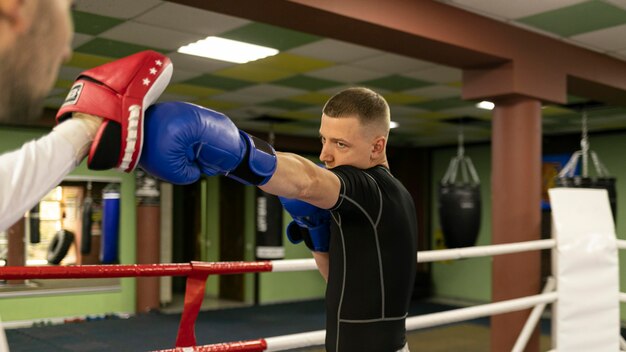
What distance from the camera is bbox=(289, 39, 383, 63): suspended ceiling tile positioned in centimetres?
413

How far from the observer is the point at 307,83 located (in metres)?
5.38

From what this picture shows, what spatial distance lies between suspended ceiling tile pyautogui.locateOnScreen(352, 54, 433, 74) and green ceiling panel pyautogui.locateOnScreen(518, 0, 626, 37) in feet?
3.38

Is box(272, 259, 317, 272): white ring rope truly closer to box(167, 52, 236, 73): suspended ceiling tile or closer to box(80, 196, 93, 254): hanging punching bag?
box(167, 52, 236, 73): suspended ceiling tile

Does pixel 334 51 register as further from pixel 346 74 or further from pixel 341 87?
pixel 341 87

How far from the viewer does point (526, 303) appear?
2990 millimetres

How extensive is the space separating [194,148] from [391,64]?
12.3 feet

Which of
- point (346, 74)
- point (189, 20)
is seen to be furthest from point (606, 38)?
point (189, 20)

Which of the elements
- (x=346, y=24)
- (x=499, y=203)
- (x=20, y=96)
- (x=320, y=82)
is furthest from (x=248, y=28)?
(x=20, y=96)

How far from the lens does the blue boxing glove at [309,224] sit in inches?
56.0

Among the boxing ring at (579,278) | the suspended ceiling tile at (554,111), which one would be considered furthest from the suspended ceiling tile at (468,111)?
the boxing ring at (579,278)

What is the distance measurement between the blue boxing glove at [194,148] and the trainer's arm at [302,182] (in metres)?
0.04

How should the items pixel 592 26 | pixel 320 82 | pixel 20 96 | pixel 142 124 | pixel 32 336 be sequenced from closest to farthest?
pixel 20 96, pixel 142 124, pixel 592 26, pixel 320 82, pixel 32 336

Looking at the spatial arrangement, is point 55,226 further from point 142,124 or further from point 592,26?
point 142,124

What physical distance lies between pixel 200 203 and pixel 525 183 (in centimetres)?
683
